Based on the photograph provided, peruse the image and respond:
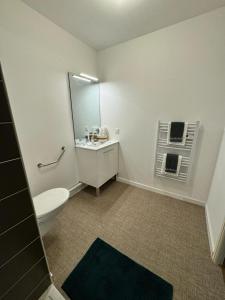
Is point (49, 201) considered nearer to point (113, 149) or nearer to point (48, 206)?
point (48, 206)

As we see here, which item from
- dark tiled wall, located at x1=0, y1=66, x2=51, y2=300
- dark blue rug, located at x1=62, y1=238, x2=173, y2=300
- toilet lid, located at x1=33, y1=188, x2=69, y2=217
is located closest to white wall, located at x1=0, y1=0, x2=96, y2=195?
toilet lid, located at x1=33, y1=188, x2=69, y2=217

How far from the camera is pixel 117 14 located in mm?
1540

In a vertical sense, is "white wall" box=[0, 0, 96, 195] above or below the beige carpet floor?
above

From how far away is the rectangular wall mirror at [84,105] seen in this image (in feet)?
6.95

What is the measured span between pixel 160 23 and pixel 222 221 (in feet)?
7.91

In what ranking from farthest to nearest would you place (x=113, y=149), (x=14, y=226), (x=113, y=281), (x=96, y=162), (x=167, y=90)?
(x=113, y=149)
(x=96, y=162)
(x=167, y=90)
(x=113, y=281)
(x=14, y=226)

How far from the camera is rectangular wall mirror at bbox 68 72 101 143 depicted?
2.12 meters

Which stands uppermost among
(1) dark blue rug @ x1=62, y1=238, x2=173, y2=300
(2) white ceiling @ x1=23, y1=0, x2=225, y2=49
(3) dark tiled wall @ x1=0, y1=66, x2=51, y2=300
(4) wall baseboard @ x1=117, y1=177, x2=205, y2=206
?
(2) white ceiling @ x1=23, y1=0, x2=225, y2=49

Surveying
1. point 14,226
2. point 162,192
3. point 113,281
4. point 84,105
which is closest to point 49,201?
point 14,226

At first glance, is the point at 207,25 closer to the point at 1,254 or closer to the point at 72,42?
the point at 72,42

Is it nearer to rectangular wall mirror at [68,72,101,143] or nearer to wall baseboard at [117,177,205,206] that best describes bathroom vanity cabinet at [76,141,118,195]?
rectangular wall mirror at [68,72,101,143]

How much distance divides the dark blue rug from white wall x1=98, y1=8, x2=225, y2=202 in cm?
135

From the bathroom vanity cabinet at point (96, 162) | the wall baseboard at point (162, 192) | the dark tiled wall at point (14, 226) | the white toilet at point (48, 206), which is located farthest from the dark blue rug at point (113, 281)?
the wall baseboard at point (162, 192)

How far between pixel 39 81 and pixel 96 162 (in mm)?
1312
